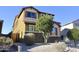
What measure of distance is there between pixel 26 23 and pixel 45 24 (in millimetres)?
302

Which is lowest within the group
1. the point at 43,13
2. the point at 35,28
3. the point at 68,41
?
the point at 68,41

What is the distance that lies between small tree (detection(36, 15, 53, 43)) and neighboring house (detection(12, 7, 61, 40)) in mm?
52

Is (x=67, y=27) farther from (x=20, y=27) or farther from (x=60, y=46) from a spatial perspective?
(x=20, y=27)

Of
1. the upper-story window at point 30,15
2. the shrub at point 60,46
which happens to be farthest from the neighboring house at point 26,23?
the shrub at point 60,46

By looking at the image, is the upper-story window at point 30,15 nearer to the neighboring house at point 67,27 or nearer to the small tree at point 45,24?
the small tree at point 45,24

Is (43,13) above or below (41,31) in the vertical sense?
above

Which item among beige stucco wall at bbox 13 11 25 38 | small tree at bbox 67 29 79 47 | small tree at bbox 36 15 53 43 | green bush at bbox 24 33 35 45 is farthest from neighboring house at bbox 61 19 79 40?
beige stucco wall at bbox 13 11 25 38

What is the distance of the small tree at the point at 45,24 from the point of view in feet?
11.2

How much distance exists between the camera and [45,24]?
3.41 meters

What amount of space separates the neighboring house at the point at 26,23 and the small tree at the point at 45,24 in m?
0.05

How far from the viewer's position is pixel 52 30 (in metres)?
3.45
